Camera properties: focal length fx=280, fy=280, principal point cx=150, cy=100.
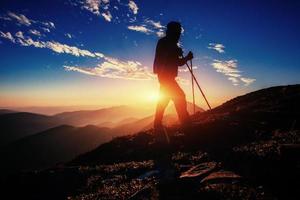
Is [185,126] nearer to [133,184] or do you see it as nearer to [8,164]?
[133,184]

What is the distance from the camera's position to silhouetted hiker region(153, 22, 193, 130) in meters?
10.1

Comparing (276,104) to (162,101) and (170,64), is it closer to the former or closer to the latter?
(162,101)

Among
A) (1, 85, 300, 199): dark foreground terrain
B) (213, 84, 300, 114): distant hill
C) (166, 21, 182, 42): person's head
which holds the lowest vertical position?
(1, 85, 300, 199): dark foreground terrain

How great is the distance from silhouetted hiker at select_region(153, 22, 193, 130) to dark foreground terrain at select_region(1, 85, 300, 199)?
159 centimetres

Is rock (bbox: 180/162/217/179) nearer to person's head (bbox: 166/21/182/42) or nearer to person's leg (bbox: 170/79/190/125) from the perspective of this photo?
person's leg (bbox: 170/79/190/125)

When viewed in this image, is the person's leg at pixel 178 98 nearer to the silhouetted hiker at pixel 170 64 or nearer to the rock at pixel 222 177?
the silhouetted hiker at pixel 170 64

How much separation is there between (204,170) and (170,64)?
459cm

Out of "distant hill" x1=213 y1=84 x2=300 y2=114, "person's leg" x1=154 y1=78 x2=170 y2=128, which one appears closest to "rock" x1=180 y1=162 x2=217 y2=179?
"person's leg" x1=154 y1=78 x2=170 y2=128

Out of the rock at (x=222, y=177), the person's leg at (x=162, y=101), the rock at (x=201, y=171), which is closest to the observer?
the rock at (x=222, y=177)

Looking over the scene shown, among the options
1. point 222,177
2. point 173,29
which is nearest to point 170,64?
point 173,29

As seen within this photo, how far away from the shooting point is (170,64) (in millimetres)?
10188

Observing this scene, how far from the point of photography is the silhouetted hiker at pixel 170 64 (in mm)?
10062

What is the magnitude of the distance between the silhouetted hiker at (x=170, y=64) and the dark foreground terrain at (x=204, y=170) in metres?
1.59

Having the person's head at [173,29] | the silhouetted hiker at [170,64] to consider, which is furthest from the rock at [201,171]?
the person's head at [173,29]
